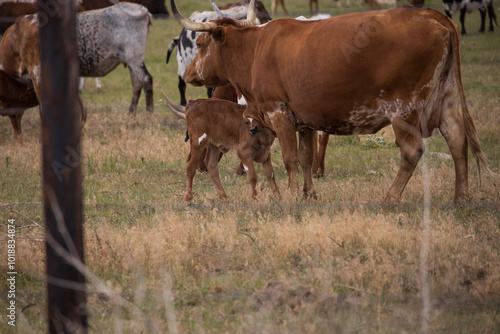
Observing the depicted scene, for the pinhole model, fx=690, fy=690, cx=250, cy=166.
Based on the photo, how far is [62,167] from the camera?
3217mm

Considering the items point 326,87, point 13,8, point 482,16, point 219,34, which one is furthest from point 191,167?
point 482,16

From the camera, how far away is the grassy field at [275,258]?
400 cm

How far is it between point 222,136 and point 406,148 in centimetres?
219

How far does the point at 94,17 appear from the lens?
468 inches

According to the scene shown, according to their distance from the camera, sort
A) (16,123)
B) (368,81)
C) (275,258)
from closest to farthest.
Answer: (275,258)
(368,81)
(16,123)

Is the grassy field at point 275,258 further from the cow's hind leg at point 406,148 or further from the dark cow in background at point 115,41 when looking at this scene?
the dark cow in background at point 115,41

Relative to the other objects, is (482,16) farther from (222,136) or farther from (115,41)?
(222,136)

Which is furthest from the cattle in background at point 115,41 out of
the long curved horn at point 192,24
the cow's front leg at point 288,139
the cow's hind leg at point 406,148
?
the cow's hind leg at point 406,148

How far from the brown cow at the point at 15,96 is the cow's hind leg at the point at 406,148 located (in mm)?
6789

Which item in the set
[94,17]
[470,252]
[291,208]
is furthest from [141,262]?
[94,17]

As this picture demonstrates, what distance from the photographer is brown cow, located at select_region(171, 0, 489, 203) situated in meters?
5.63

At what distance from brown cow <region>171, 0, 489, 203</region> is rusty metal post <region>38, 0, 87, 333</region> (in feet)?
10.1

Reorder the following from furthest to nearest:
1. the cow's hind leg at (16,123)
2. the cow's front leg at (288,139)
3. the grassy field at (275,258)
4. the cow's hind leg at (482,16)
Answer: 1. the cow's hind leg at (482,16)
2. the cow's hind leg at (16,123)
3. the cow's front leg at (288,139)
4. the grassy field at (275,258)

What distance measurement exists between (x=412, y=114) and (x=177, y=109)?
128 inches
